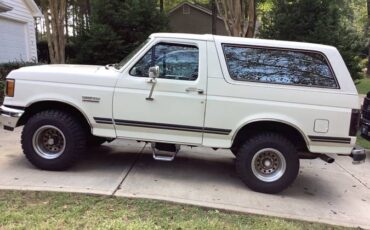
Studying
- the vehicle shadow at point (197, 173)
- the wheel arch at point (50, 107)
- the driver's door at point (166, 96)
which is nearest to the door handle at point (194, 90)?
the driver's door at point (166, 96)

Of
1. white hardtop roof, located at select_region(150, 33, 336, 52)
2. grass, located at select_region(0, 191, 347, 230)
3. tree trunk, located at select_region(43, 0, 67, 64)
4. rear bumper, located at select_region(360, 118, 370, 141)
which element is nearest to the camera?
grass, located at select_region(0, 191, 347, 230)

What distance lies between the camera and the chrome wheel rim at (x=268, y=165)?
5555mm

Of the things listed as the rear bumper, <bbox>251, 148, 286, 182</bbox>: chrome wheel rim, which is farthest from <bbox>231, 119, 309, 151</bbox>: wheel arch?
the rear bumper

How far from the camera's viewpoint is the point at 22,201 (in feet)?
15.2

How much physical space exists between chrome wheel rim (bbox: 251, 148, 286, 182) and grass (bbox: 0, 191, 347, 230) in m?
0.94

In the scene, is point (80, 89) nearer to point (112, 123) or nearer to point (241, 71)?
point (112, 123)

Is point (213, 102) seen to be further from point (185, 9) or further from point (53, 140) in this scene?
point (185, 9)

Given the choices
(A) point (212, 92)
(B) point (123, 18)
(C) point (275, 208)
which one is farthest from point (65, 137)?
(B) point (123, 18)

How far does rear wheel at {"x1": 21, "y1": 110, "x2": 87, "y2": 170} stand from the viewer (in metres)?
5.66

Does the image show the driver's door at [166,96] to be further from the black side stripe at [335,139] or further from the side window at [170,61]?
the black side stripe at [335,139]

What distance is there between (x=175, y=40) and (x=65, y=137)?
201 cm

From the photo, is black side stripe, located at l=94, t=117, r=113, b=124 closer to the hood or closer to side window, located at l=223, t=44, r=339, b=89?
the hood

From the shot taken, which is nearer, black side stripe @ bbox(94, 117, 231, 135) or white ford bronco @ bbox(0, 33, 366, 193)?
white ford bronco @ bbox(0, 33, 366, 193)

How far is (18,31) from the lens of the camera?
17.1 m
